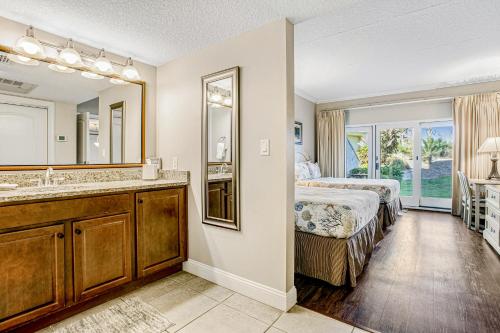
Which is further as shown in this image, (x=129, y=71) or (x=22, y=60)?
(x=129, y=71)

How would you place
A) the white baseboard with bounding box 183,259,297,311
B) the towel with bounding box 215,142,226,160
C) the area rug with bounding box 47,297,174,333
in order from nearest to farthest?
the area rug with bounding box 47,297,174,333 < the white baseboard with bounding box 183,259,297,311 < the towel with bounding box 215,142,226,160

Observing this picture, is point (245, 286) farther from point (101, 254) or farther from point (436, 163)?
point (436, 163)

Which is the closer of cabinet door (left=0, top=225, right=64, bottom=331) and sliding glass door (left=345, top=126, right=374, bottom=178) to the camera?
cabinet door (left=0, top=225, right=64, bottom=331)

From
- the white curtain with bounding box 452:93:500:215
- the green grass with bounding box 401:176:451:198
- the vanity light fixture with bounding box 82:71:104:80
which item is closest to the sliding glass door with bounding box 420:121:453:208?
the green grass with bounding box 401:176:451:198

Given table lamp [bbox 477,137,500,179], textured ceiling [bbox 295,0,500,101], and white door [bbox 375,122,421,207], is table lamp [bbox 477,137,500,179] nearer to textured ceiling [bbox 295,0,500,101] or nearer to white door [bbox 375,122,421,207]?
textured ceiling [bbox 295,0,500,101]

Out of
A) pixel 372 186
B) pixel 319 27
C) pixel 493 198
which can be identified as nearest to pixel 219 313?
pixel 319 27

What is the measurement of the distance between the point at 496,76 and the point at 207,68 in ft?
16.1

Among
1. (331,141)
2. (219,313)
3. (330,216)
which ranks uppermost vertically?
(331,141)

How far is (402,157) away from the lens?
563cm

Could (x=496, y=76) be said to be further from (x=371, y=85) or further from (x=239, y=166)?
(x=239, y=166)

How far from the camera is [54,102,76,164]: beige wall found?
7.48 ft

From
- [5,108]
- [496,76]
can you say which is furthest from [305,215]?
[496,76]

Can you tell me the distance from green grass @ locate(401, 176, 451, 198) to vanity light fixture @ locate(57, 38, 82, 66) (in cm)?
604

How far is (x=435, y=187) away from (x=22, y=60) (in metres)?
6.58
